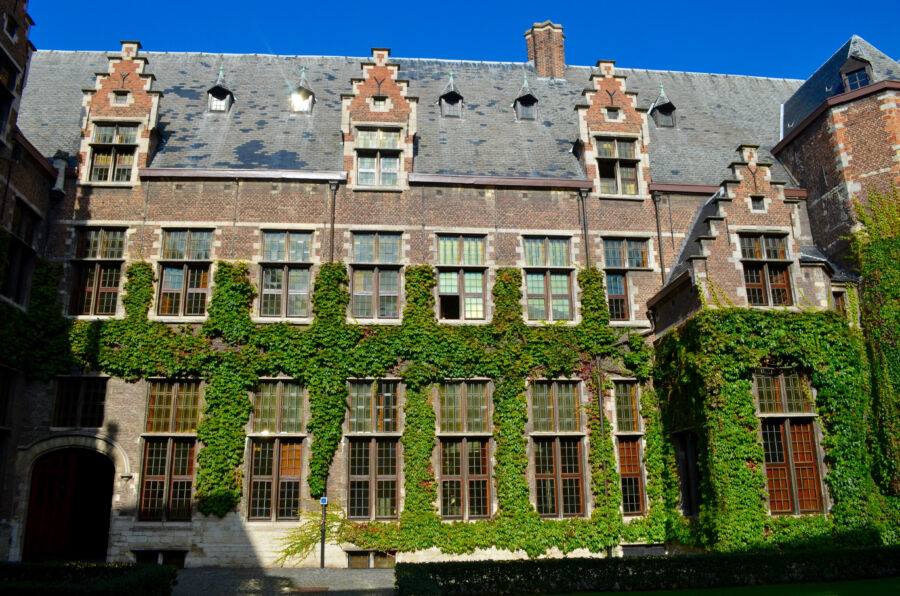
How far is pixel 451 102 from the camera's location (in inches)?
914

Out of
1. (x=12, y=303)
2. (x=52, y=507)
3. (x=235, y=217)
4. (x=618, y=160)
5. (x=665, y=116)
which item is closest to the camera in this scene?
(x=12, y=303)

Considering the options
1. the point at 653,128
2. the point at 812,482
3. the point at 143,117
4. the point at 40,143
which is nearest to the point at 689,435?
the point at 812,482

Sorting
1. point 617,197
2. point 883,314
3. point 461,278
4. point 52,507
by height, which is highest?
point 617,197

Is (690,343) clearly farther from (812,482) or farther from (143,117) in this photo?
(143,117)

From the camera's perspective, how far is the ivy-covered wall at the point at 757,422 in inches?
621

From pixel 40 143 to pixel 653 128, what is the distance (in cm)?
1840

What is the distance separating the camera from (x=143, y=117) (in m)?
19.8

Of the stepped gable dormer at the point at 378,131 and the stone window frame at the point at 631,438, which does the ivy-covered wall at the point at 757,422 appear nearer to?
the stone window frame at the point at 631,438

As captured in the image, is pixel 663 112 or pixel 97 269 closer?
pixel 97 269

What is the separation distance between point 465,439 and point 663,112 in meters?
13.1

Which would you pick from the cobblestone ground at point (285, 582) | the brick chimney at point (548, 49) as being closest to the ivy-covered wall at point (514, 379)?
the cobblestone ground at point (285, 582)

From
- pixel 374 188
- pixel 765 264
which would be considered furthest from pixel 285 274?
pixel 765 264

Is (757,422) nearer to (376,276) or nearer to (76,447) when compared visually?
(376,276)

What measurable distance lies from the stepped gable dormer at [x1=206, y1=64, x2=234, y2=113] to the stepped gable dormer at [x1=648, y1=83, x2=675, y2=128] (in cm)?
1366
